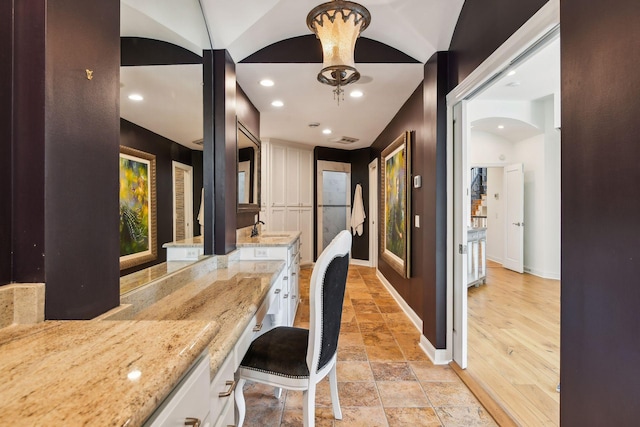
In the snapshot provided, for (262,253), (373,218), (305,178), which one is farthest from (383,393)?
(305,178)

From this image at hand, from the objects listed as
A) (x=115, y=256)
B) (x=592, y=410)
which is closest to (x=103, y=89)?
(x=115, y=256)

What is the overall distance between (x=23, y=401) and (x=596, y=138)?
1.61 m

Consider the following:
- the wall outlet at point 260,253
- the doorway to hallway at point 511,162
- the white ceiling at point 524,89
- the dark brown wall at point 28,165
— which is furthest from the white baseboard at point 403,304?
the dark brown wall at point 28,165

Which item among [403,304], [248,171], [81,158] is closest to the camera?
[81,158]

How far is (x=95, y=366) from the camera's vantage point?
57 centimetres

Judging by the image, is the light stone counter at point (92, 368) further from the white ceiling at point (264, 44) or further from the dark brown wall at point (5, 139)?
the white ceiling at point (264, 44)

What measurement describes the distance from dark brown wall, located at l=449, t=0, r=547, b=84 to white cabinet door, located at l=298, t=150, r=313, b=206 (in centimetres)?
400

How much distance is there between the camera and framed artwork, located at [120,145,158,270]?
3.85ft

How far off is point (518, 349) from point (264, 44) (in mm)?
3294

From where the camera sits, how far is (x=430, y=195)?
99.7 inches

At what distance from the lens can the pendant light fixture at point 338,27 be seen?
5.14ft

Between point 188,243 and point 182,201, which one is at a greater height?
point 182,201

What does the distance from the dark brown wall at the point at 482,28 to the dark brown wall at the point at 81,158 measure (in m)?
1.76

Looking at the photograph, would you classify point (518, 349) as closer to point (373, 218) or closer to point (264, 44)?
point (264, 44)
